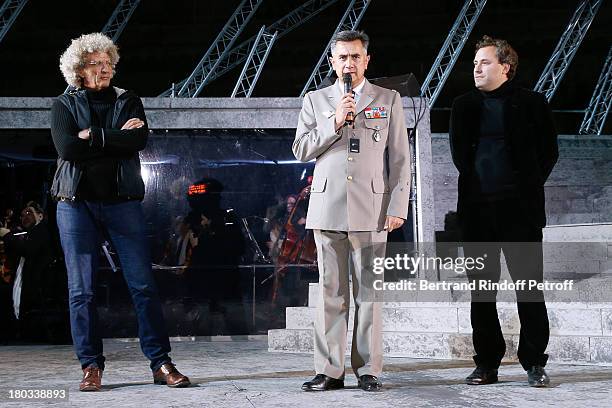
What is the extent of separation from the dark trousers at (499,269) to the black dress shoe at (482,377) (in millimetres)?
28

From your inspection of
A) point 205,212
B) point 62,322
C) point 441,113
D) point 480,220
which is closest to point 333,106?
point 480,220

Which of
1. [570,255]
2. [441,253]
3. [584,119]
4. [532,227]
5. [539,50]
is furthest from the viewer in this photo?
[539,50]

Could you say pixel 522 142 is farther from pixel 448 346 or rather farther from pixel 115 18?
pixel 115 18

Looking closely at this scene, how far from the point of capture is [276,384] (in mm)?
3775

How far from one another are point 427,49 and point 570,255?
20075 millimetres

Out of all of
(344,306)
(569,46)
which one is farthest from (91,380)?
(569,46)

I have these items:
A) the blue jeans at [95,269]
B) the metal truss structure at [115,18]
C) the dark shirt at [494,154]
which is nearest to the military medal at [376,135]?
the dark shirt at [494,154]

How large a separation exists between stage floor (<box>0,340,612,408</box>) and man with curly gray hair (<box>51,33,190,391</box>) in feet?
0.81

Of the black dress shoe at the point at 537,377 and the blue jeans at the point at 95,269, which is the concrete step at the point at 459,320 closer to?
the black dress shoe at the point at 537,377

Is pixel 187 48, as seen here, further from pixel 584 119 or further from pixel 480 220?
pixel 480 220

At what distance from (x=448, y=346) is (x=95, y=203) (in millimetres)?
2379

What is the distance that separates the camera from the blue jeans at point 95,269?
377cm

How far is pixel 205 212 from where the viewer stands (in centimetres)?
662

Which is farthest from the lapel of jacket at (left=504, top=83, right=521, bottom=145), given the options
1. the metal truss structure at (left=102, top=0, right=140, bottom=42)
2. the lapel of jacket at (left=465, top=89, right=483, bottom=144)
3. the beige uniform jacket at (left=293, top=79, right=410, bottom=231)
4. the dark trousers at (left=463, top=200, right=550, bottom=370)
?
the metal truss structure at (left=102, top=0, right=140, bottom=42)
